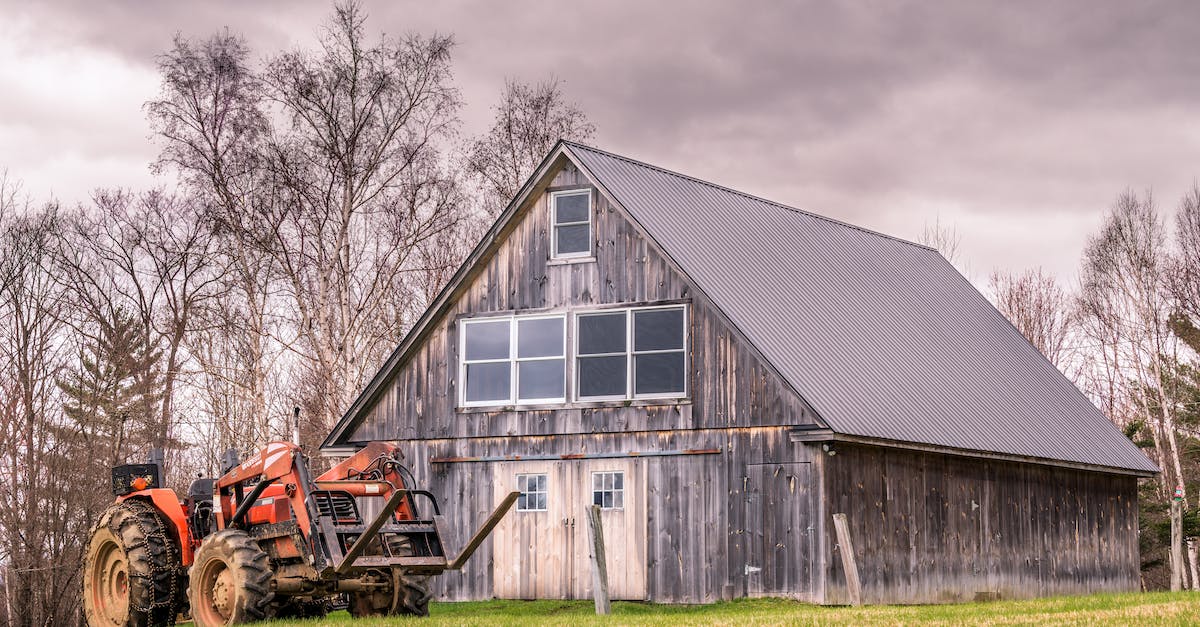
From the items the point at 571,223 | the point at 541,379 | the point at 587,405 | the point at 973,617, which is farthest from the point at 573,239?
the point at 973,617

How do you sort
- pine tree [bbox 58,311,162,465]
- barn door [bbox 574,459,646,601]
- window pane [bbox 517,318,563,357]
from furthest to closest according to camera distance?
pine tree [bbox 58,311,162,465] → window pane [bbox 517,318,563,357] → barn door [bbox 574,459,646,601]

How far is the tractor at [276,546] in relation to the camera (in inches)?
699

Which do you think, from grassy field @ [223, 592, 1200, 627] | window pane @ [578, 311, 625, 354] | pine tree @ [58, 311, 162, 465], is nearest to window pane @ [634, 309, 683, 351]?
window pane @ [578, 311, 625, 354]

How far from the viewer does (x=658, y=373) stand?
25.5 metres

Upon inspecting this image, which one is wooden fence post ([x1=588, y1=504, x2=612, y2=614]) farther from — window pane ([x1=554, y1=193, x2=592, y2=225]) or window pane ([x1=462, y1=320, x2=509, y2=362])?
window pane ([x1=554, y1=193, x2=592, y2=225])

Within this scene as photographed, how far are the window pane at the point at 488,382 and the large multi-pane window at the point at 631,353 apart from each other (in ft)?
4.86

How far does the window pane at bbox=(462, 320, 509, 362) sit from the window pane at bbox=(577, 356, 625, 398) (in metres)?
1.60

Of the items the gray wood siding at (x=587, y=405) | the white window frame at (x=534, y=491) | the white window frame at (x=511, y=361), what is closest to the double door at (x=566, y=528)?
the white window frame at (x=534, y=491)

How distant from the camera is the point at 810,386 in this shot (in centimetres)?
2447

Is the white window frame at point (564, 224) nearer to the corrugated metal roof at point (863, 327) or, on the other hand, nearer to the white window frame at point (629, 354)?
the corrugated metal roof at point (863, 327)

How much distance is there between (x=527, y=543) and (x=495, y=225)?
18.4 ft

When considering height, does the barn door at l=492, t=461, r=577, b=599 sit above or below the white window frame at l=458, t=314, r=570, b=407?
below

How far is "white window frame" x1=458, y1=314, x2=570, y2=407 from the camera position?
86.8 feet

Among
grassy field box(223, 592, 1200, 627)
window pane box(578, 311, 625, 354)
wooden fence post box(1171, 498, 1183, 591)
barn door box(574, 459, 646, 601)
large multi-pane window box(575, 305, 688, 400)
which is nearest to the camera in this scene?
grassy field box(223, 592, 1200, 627)
